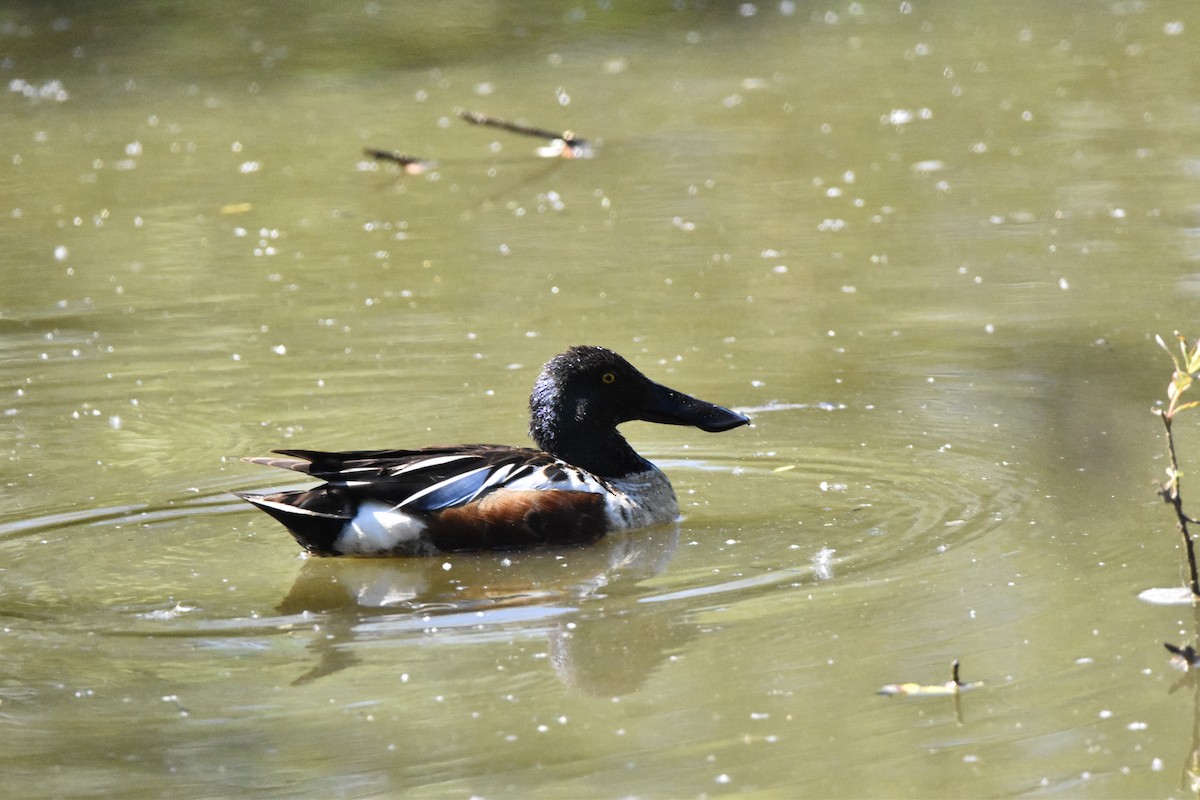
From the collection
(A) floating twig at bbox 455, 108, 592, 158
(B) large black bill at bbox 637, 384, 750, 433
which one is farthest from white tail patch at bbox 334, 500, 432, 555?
(A) floating twig at bbox 455, 108, 592, 158

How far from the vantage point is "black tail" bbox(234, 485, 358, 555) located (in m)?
7.24

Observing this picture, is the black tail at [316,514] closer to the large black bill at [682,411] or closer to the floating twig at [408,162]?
the large black bill at [682,411]

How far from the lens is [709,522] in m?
7.55

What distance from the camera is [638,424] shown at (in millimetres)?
9367

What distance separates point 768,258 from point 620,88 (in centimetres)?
727

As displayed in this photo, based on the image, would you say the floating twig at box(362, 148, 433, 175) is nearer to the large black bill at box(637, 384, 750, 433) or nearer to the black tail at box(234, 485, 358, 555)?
the large black bill at box(637, 384, 750, 433)

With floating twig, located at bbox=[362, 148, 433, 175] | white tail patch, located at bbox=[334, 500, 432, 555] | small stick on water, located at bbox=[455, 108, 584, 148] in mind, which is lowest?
white tail patch, located at bbox=[334, 500, 432, 555]

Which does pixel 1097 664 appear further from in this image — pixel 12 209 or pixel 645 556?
pixel 12 209

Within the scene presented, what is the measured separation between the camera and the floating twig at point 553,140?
49.3 ft

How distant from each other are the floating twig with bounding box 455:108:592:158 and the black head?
7163 millimetres

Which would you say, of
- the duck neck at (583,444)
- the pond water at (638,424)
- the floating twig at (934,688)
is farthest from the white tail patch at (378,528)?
the floating twig at (934,688)

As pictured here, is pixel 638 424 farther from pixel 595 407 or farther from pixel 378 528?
pixel 378 528

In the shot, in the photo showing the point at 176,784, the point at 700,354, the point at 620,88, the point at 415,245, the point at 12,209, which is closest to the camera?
the point at 176,784

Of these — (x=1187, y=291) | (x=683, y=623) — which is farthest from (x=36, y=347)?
(x=1187, y=291)
